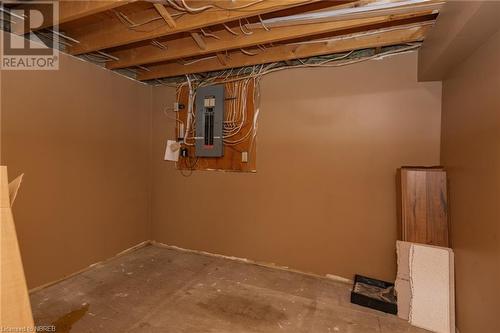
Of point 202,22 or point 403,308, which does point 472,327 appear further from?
point 202,22

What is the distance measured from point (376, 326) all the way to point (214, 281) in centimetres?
140

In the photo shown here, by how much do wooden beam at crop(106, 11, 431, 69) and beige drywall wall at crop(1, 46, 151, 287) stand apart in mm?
479

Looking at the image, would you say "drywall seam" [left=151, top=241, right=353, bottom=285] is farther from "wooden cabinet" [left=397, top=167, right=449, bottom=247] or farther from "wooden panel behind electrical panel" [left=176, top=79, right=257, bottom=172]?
"wooden panel behind electrical panel" [left=176, top=79, right=257, bottom=172]

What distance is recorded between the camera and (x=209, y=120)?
114 inches

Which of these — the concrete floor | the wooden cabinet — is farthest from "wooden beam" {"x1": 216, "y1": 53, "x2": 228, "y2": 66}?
the concrete floor

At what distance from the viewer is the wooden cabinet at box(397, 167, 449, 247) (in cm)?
191

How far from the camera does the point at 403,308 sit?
1.91 m

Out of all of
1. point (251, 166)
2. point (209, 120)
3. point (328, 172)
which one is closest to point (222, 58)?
point (209, 120)

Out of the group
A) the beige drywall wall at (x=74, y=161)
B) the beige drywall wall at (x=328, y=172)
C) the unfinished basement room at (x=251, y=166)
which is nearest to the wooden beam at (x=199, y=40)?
the unfinished basement room at (x=251, y=166)

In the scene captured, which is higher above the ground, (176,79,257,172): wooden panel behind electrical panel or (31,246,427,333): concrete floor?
(176,79,257,172): wooden panel behind electrical panel

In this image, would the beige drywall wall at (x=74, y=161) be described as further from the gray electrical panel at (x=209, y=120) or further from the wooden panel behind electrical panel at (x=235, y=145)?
the gray electrical panel at (x=209, y=120)

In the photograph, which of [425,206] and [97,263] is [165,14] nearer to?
[425,206]

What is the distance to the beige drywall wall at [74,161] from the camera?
203 centimetres

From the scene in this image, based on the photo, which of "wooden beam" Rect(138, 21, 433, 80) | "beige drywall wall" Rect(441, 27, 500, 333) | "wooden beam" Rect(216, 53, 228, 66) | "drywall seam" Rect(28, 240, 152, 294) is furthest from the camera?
"wooden beam" Rect(216, 53, 228, 66)
